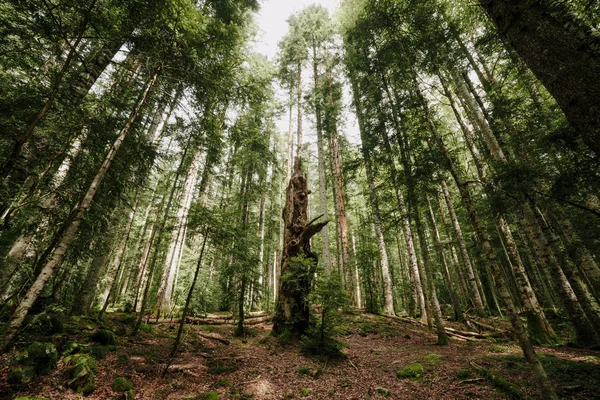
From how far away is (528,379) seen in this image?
15.2 ft

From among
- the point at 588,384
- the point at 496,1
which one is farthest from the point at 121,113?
the point at 588,384

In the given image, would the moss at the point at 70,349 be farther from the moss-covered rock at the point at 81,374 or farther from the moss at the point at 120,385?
the moss at the point at 120,385

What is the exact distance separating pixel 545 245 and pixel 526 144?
434 cm

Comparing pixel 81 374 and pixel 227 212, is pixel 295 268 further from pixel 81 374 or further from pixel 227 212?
pixel 81 374

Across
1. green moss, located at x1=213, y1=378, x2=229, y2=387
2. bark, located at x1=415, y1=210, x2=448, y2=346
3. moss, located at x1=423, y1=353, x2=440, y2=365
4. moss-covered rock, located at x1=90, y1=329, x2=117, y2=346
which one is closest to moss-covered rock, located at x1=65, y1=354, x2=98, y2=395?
moss-covered rock, located at x1=90, y1=329, x2=117, y2=346

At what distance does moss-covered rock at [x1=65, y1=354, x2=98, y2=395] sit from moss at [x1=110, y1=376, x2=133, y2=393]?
0.92ft

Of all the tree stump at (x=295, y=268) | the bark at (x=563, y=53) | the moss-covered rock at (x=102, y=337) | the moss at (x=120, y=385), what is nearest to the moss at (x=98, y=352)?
the moss-covered rock at (x=102, y=337)

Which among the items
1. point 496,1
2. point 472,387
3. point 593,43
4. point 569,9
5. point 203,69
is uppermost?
point 203,69

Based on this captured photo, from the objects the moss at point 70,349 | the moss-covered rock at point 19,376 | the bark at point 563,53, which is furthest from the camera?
the moss at point 70,349

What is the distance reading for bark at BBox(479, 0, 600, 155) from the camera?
2.37 m

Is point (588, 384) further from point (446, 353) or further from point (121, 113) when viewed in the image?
point (121, 113)

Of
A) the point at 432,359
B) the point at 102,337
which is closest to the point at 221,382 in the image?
the point at 102,337

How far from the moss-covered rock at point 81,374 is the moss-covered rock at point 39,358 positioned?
0.89 feet

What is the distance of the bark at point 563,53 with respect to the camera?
2367mm
